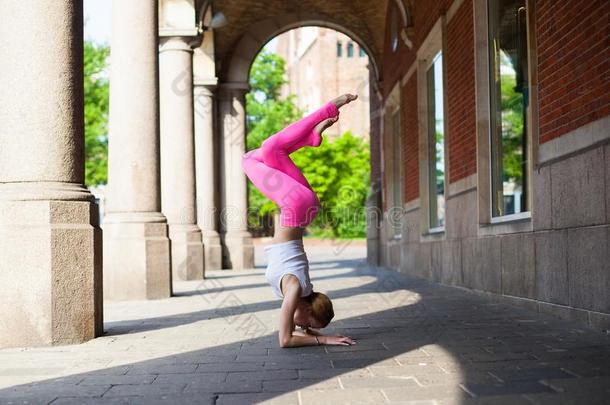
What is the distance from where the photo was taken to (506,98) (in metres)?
9.04

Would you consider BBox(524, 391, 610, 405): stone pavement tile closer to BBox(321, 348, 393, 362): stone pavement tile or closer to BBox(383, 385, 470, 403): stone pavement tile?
BBox(383, 385, 470, 403): stone pavement tile

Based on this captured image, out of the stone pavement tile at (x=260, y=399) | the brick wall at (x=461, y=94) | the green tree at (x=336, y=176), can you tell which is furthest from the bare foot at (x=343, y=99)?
the green tree at (x=336, y=176)

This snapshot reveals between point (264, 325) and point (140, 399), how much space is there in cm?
295

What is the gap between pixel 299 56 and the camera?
76.1 m

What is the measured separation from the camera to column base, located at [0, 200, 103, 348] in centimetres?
522

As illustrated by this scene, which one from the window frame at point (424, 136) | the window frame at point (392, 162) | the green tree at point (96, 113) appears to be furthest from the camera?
the green tree at point (96, 113)

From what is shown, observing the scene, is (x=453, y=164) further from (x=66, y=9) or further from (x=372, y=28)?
(x=372, y=28)

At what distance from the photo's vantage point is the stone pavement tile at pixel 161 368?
425 centimetres

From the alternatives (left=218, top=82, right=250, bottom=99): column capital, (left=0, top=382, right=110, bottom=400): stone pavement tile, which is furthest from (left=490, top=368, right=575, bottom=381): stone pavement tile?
(left=218, top=82, right=250, bottom=99): column capital

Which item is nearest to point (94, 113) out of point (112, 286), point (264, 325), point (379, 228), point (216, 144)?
point (216, 144)

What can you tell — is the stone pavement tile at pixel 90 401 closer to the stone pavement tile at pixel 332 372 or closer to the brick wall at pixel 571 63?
the stone pavement tile at pixel 332 372

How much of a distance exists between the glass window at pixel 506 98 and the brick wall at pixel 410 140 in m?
4.35

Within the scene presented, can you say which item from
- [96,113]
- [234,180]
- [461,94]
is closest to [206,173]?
[234,180]

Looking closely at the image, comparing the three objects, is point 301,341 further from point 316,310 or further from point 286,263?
point 286,263
